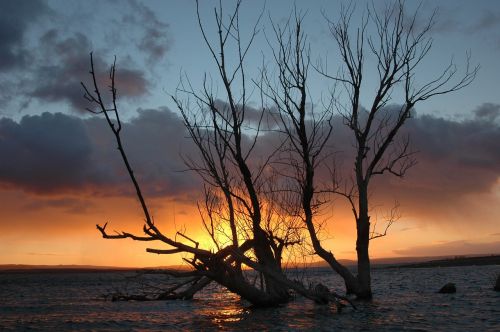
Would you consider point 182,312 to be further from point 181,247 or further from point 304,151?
point 304,151

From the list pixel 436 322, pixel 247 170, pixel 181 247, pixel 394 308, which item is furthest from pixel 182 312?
pixel 436 322

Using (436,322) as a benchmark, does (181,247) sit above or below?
above

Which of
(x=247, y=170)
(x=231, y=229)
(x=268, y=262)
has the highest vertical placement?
(x=247, y=170)

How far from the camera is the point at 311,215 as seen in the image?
64.7ft

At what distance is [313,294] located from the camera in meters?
17.0

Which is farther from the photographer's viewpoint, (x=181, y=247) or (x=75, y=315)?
(x=75, y=315)

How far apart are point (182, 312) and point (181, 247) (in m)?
5.60

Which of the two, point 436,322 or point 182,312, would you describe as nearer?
point 436,322

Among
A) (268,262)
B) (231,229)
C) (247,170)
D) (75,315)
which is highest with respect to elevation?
(247,170)

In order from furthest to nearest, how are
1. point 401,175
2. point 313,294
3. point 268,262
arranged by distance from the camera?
1. point 401,175
2. point 268,262
3. point 313,294

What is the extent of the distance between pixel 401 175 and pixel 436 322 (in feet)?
26.7

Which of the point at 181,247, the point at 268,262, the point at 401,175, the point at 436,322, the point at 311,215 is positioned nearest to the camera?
the point at 436,322

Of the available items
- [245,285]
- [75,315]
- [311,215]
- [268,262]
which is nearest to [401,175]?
[311,215]

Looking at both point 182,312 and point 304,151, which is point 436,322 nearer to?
point 304,151
